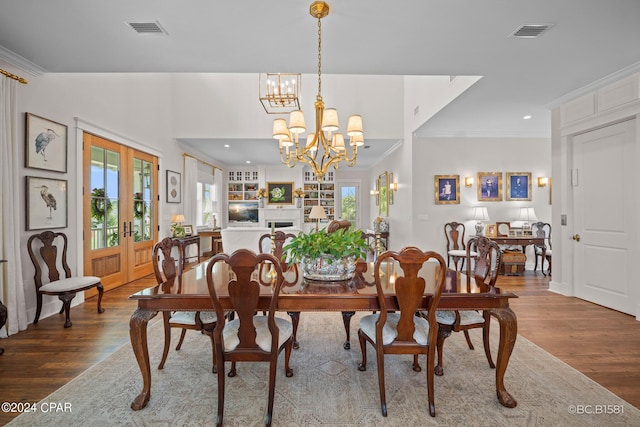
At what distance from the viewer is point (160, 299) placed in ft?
6.07

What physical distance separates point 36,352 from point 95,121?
3.08 metres

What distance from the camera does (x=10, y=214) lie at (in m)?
2.95

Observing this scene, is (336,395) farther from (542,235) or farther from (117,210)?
(542,235)

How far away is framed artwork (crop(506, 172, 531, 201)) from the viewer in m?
6.14

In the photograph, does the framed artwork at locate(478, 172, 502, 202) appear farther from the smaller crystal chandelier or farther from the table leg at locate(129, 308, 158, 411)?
the table leg at locate(129, 308, 158, 411)

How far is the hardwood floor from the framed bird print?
1720 mm

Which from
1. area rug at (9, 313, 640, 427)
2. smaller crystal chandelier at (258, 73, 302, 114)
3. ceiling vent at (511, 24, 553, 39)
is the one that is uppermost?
smaller crystal chandelier at (258, 73, 302, 114)

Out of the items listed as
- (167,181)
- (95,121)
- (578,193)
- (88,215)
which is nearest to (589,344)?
(578,193)

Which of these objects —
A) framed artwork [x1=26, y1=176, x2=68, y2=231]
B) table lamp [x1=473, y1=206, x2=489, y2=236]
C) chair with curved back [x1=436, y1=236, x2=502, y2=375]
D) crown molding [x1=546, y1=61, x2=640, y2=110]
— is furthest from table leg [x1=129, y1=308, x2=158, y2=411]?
table lamp [x1=473, y1=206, x2=489, y2=236]

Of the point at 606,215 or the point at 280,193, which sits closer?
the point at 606,215

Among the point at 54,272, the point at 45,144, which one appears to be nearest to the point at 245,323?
the point at 54,272

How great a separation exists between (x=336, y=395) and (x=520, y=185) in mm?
5927

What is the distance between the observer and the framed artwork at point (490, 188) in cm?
616

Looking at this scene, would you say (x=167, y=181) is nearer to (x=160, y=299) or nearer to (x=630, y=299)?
(x=160, y=299)
